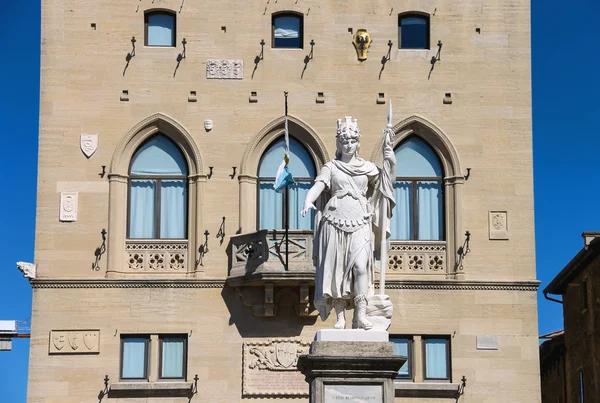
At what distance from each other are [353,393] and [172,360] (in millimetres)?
14621

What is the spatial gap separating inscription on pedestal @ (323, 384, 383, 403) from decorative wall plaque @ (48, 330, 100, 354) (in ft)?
48.7

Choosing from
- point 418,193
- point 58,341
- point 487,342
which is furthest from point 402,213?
point 58,341

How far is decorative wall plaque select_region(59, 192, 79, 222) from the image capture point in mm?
35781

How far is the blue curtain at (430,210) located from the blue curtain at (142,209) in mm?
6276

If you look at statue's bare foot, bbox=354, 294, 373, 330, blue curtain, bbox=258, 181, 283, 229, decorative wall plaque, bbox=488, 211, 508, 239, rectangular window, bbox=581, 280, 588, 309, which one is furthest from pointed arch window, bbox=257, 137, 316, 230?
statue's bare foot, bbox=354, 294, 373, 330

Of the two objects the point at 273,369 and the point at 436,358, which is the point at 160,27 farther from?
the point at 436,358

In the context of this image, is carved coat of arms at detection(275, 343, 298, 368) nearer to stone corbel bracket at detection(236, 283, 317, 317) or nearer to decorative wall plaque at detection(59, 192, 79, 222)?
stone corbel bracket at detection(236, 283, 317, 317)

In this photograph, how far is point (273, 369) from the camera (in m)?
→ 34.9

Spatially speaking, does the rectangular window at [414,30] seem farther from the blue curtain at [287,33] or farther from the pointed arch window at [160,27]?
the pointed arch window at [160,27]

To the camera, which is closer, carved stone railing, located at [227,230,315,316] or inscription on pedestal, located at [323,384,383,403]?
inscription on pedestal, located at [323,384,383,403]

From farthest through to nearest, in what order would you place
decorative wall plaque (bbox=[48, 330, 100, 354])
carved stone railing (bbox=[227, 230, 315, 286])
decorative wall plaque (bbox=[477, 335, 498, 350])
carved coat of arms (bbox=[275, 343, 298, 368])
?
decorative wall plaque (bbox=[477, 335, 498, 350]) → decorative wall plaque (bbox=[48, 330, 100, 354]) → carved coat of arms (bbox=[275, 343, 298, 368]) → carved stone railing (bbox=[227, 230, 315, 286])

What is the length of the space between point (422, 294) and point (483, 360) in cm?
205

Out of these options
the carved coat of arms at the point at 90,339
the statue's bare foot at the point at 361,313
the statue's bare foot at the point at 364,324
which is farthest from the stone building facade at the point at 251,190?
the statue's bare foot at the point at 364,324

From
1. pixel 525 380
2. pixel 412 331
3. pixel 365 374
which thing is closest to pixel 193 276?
pixel 412 331
